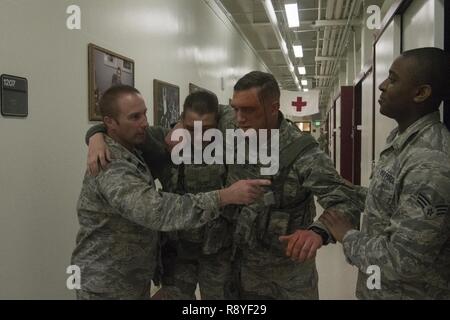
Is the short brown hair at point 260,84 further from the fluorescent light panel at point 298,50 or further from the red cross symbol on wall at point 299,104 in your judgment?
the red cross symbol on wall at point 299,104

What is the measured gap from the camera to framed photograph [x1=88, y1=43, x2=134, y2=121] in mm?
2312

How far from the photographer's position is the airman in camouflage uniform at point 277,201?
1.45 meters

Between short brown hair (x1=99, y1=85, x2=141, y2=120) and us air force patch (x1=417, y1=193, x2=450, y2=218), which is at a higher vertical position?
short brown hair (x1=99, y1=85, x2=141, y2=120)

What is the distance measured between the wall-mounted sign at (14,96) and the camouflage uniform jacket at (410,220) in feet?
4.58

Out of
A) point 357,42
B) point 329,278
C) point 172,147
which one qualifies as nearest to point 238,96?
point 172,147

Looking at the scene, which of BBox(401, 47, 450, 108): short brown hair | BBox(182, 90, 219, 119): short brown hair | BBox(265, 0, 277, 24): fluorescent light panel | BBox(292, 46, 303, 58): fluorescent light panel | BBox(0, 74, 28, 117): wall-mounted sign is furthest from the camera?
BBox(292, 46, 303, 58): fluorescent light panel

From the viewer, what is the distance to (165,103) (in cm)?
346

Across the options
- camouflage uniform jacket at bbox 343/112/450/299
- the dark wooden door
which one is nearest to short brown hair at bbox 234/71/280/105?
camouflage uniform jacket at bbox 343/112/450/299

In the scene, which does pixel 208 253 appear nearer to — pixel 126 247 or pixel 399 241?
pixel 126 247

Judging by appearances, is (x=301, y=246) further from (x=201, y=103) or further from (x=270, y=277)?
(x=201, y=103)

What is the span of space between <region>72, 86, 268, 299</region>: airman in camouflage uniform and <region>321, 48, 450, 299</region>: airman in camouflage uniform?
380 mm

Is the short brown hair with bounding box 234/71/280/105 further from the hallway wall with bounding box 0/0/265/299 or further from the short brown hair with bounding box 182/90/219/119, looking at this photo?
the hallway wall with bounding box 0/0/265/299

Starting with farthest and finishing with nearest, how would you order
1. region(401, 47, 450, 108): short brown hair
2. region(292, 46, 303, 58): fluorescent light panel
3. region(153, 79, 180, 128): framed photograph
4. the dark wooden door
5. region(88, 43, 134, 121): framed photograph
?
region(292, 46, 303, 58): fluorescent light panel → the dark wooden door → region(153, 79, 180, 128): framed photograph → region(88, 43, 134, 121): framed photograph → region(401, 47, 450, 108): short brown hair

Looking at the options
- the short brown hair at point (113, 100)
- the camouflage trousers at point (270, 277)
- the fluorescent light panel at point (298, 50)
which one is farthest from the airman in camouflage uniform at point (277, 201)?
the fluorescent light panel at point (298, 50)
